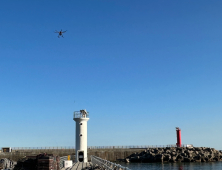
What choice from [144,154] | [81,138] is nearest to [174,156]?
[144,154]

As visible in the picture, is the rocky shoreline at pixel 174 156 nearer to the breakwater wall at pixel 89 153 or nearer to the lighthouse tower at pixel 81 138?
the breakwater wall at pixel 89 153

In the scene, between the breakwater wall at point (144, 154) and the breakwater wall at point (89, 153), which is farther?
the breakwater wall at point (144, 154)

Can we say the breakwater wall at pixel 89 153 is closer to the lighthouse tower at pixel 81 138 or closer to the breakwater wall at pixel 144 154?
the breakwater wall at pixel 144 154

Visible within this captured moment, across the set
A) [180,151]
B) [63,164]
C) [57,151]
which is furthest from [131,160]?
[63,164]

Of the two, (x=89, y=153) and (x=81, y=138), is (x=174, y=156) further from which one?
(x=81, y=138)

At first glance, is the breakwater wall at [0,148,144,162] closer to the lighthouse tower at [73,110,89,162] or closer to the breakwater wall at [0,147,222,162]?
the breakwater wall at [0,147,222,162]

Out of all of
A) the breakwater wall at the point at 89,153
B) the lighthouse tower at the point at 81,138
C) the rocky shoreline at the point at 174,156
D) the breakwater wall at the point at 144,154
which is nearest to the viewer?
the lighthouse tower at the point at 81,138

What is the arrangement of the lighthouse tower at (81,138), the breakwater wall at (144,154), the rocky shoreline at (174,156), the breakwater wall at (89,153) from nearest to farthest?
1. the lighthouse tower at (81,138)
2. the breakwater wall at (89,153)
3. the breakwater wall at (144,154)
4. the rocky shoreline at (174,156)

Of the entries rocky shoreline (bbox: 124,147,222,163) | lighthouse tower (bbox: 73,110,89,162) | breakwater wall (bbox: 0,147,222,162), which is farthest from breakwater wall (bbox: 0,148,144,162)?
lighthouse tower (bbox: 73,110,89,162)

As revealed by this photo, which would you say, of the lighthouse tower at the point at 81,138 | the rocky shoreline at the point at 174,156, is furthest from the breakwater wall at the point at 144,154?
the lighthouse tower at the point at 81,138

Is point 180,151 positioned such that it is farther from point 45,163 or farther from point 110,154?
point 45,163
